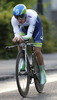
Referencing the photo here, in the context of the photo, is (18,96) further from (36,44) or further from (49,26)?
(49,26)

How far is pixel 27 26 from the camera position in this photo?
7141 mm

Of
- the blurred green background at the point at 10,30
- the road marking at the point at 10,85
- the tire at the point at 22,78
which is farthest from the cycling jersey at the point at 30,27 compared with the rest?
the blurred green background at the point at 10,30

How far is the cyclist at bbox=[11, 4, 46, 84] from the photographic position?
665cm

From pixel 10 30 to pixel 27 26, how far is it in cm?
699

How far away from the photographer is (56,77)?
9.45 meters

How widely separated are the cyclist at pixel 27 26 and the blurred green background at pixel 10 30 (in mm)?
6590

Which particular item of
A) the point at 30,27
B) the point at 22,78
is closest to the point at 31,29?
the point at 30,27

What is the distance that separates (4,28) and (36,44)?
272 inches

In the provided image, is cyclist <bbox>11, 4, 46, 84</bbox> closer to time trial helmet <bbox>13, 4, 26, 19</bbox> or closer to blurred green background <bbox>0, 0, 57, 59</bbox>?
time trial helmet <bbox>13, 4, 26, 19</bbox>

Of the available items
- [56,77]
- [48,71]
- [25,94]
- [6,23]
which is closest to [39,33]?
[25,94]

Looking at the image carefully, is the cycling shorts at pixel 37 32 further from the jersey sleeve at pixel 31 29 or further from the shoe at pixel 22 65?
the shoe at pixel 22 65

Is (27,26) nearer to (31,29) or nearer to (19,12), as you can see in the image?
(31,29)

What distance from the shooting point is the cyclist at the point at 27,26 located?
665 cm

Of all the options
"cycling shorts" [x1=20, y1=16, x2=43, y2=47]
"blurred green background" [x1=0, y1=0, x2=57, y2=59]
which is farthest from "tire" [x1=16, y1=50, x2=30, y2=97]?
"blurred green background" [x1=0, y1=0, x2=57, y2=59]
